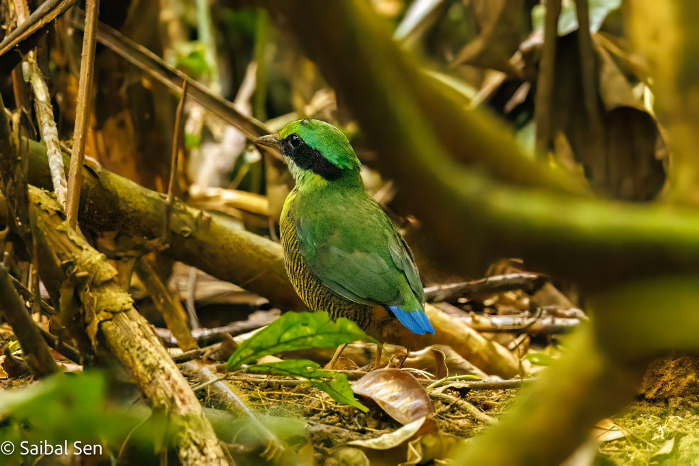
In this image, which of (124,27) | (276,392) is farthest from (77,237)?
(124,27)

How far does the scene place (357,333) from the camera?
2.19 metres

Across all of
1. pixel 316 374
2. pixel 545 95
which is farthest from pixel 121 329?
pixel 545 95

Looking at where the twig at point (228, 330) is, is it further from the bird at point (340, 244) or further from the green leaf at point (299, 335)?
the green leaf at point (299, 335)

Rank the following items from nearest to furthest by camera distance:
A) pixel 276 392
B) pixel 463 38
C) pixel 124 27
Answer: pixel 276 392 < pixel 124 27 < pixel 463 38

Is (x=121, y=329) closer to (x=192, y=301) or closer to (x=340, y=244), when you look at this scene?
(x=340, y=244)

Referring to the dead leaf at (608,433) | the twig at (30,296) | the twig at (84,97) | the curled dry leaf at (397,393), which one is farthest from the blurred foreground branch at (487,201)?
the twig at (84,97)

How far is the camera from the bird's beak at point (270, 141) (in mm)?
4441

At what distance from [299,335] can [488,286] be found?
2839 millimetres

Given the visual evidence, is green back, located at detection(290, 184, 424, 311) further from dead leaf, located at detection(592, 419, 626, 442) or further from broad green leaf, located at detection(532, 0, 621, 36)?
broad green leaf, located at detection(532, 0, 621, 36)

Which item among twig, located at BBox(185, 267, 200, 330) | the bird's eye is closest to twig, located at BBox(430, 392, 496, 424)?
the bird's eye

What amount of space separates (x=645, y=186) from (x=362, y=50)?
5.42 meters

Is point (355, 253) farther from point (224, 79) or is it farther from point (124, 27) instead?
point (224, 79)

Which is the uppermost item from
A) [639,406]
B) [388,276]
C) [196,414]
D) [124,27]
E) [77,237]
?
[124,27]

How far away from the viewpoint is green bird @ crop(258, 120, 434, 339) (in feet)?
12.4
